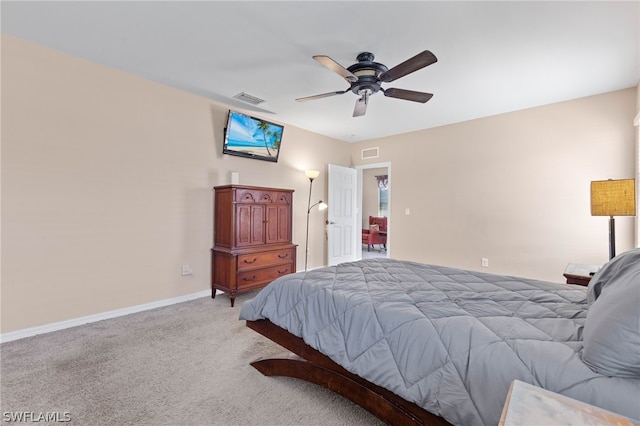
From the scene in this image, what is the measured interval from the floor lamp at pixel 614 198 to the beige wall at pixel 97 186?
4079 mm

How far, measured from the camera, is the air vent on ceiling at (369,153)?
5.73 m

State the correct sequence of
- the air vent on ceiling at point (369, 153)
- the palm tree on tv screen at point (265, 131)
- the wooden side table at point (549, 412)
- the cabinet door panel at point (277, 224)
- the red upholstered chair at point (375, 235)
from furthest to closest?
1. the red upholstered chair at point (375, 235)
2. the air vent on ceiling at point (369, 153)
3. the palm tree on tv screen at point (265, 131)
4. the cabinet door panel at point (277, 224)
5. the wooden side table at point (549, 412)

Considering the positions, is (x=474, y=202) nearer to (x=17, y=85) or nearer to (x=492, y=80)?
(x=492, y=80)

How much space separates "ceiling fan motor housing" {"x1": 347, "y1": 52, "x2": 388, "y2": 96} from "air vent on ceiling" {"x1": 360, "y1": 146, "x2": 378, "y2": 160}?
10.2 ft

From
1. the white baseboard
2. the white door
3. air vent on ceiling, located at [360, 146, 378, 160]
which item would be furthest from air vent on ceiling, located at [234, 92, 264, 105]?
air vent on ceiling, located at [360, 146, 378, 160]

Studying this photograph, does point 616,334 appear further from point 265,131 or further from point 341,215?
point 341,215

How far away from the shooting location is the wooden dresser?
3.50 m

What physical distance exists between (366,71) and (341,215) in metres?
3.35

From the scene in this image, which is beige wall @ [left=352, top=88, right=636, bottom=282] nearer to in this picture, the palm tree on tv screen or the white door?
the white door

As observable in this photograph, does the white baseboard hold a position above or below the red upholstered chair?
below

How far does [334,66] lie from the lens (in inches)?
88.8

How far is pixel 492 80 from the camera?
318 cm

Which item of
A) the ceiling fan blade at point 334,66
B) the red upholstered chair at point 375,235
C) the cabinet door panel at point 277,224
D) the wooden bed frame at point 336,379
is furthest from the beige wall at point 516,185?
the wooden bed frame at point 336,379

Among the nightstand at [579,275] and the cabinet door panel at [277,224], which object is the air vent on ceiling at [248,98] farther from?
the nightstand at [579,275]
